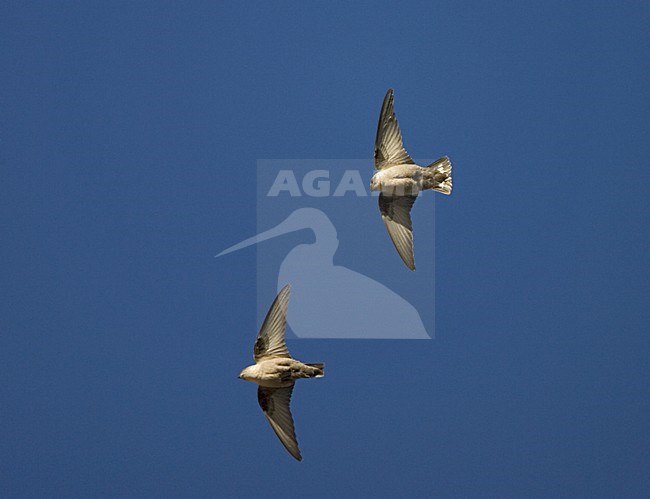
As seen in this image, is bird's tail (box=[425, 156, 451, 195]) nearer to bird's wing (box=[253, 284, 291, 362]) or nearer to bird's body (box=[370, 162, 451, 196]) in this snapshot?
bird's body (box=[370, 162, 451, 196])

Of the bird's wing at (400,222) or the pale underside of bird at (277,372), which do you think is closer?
the pale underside of bird at (277,372)

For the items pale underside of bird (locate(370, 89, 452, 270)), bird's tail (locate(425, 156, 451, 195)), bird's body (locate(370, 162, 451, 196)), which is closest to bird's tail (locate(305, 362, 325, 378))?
pale underside of bird (locate(370, 89, 452, 270))

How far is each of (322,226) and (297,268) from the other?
8.5 inches

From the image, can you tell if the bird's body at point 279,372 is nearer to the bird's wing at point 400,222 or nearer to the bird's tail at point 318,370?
the bird's tail at point 318,370

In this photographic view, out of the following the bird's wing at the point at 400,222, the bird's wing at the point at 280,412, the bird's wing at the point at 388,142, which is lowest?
the bird's wing at the point at 280,412

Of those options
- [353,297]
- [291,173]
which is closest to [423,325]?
[353,297]


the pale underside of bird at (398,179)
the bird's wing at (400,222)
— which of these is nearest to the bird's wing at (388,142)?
the pale underside of bird at (398,179)

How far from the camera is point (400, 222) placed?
12.4 ft

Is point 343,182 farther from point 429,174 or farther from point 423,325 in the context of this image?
point 423,325

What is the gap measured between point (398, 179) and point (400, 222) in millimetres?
199

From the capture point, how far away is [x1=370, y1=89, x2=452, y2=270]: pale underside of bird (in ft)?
12.1

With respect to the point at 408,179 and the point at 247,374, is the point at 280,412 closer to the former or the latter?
the point at 247,374

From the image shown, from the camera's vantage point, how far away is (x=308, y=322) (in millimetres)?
4105

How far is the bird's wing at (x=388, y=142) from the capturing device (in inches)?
146
